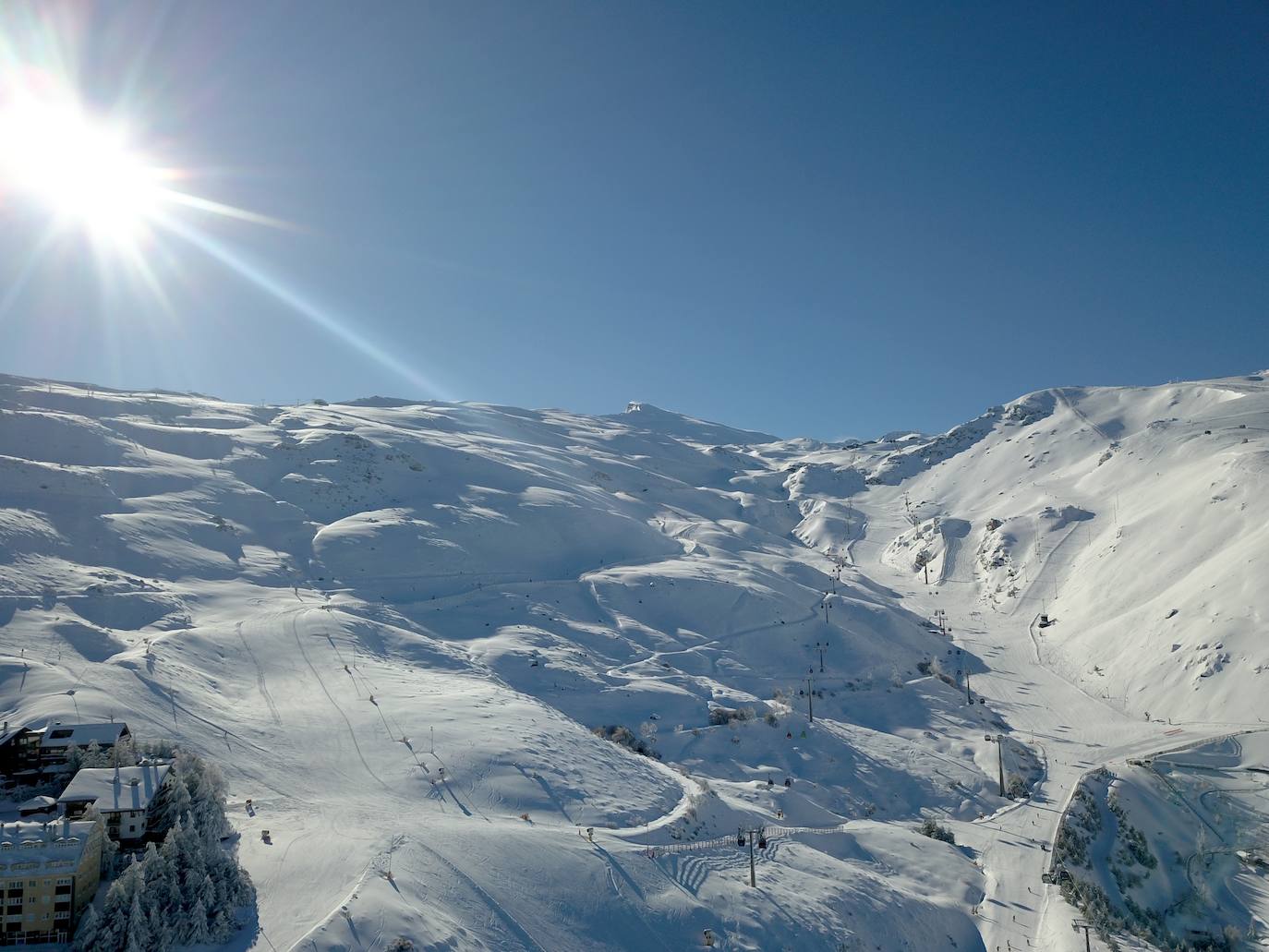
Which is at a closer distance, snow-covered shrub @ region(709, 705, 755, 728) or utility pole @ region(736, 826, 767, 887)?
utility pole @ region(736, 826, 767, 887)

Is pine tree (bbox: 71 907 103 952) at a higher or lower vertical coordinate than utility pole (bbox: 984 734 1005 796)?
higher

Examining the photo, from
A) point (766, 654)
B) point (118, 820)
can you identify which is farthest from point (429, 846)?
point (766, 654)

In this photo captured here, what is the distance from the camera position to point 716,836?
112ft

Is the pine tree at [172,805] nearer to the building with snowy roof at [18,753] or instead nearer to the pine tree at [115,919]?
the pine tree at [115,919]

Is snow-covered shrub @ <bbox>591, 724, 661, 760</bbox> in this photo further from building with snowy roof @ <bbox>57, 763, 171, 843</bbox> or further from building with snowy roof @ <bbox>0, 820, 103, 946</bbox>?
building with snowy roof @ <bbox>0, 820, 103, 946</bbox>

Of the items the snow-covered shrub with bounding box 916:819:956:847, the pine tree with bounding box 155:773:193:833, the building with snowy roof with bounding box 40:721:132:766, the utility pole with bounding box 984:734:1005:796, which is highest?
the building with snowy roof with bounding box 40:721:132:766

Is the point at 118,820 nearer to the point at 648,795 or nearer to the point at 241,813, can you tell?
the point at 241,813

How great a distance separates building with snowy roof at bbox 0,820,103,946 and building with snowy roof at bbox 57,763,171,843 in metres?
2.77

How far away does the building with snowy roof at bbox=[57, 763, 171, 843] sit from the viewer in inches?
930

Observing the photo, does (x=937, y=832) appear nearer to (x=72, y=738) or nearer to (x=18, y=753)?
(x=72, y=738)

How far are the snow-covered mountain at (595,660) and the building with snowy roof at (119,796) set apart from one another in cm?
343

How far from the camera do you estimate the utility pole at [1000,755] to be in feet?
153

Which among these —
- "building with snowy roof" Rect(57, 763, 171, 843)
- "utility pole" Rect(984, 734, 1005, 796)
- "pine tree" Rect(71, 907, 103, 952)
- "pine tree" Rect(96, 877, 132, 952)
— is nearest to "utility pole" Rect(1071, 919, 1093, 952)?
"utility pole" Rect(984, 734, 1005, 796)

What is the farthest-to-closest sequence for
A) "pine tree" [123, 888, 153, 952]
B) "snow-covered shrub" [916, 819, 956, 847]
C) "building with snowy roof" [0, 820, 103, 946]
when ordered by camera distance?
"snow-covered shrub" [916, 819, 956, 847], "building with snowy roof" [0, 820, 103, 946], "pine tree" [123, 888, 153, 952]
